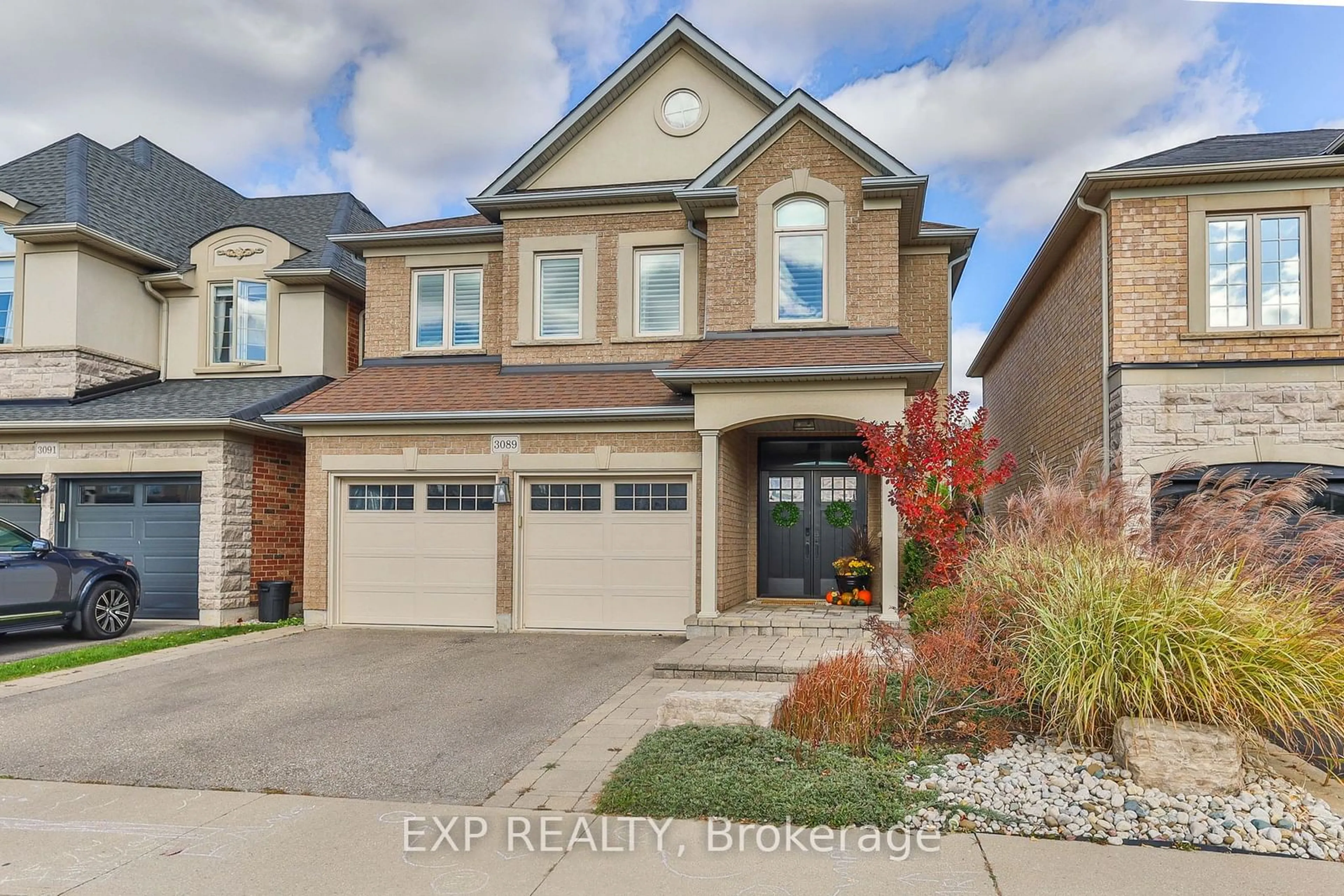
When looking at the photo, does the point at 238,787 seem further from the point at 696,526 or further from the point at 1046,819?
the point at 696,526

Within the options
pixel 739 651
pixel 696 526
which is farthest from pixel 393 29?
pixel 739 651

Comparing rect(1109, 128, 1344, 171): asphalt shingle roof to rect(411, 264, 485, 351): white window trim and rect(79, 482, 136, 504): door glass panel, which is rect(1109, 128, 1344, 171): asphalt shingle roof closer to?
rect(411, 264, 485, 351): white window trim

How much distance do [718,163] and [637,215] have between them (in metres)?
1.75

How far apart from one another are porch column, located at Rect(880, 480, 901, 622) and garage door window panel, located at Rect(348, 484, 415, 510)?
6.80m

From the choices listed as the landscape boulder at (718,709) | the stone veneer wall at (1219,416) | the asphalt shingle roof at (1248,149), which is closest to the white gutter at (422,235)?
the asphalt shingle roof at (1248,149)

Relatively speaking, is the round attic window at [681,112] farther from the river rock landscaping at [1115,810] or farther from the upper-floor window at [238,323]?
the river rock landscaping at [1115,810]

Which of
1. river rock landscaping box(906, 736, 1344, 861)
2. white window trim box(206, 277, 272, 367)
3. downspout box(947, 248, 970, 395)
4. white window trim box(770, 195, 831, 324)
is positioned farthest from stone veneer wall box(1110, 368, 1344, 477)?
white window trim box(206, 277, 272, 367)

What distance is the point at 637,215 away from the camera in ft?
46.8

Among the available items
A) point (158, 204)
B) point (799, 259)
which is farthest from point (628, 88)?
point (158, 204)

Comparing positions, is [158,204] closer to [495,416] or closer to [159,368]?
[159,368]

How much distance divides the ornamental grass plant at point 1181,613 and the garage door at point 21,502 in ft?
46.7

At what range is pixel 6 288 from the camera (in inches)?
606

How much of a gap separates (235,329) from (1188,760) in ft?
51.9

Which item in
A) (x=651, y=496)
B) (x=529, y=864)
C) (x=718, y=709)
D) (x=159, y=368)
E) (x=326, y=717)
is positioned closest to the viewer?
(x=529, y=864)
